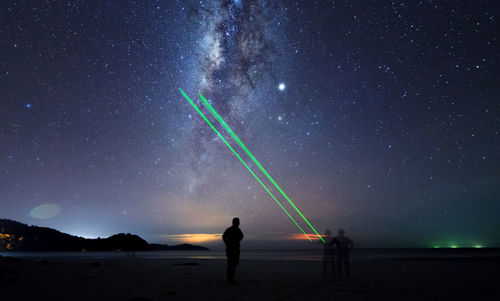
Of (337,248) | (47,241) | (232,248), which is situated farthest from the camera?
(47,241)

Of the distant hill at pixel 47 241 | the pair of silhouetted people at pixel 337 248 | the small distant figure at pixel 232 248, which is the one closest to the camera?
the small distant figure at pixel 232 248

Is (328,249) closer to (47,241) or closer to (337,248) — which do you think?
(337,248)

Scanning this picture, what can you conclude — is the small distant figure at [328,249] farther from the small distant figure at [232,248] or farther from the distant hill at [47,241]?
the distant hill at [47,241]

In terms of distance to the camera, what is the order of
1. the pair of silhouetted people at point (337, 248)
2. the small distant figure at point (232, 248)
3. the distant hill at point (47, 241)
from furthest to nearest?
the distant hill at point (47, 241) < the pair of silhouetted people at point (337, 248) < the small distant figure at point (232, 248)

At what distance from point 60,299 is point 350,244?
1066cm

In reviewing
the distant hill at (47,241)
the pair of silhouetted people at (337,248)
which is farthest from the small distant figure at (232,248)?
the distant hill at (47,241)

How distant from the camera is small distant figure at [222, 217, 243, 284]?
8578mm

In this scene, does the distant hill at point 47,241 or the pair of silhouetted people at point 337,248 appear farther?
the distant hill at point 47,241

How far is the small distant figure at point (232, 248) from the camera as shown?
8578 millimetres

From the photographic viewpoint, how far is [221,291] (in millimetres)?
7055

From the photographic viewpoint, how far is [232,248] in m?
8.59

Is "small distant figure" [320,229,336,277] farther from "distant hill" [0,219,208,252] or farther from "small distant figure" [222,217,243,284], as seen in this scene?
"distant hill" [0,219,208,252]

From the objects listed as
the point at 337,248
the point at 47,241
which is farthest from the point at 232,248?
the point at 47,241

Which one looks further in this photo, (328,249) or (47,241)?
(47,241)
